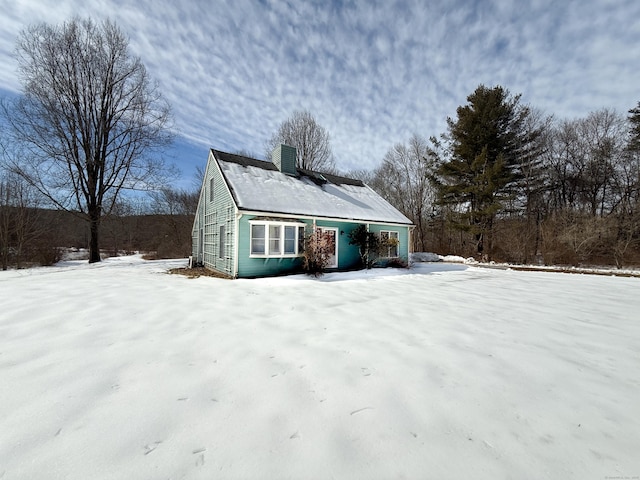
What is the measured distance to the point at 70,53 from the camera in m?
14.4

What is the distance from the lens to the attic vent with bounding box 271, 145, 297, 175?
12.5 m

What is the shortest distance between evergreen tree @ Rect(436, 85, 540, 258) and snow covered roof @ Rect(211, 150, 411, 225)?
828 cm

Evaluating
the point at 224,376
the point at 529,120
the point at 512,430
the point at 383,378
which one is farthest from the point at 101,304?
the point at 529,120

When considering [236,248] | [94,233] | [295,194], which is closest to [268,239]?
[236,248]

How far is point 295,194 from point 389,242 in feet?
15.8

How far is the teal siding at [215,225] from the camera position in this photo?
9.47 metres

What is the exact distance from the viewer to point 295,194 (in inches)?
431

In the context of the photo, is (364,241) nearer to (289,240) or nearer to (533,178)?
(289,240)

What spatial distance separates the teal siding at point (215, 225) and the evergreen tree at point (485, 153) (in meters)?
16.3

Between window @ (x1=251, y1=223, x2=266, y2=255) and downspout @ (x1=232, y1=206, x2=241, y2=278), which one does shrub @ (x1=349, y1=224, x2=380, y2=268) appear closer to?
window @ (x1=251, y1=223, x2=266, y2=255)

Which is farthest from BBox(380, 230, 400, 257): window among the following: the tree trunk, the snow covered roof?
the tree trunk

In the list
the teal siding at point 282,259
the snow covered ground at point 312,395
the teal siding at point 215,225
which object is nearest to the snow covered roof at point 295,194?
the teal siding at point 282,259

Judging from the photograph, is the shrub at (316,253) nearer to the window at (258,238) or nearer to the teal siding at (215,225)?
the window at (258,238)

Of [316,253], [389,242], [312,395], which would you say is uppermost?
[389,242]
